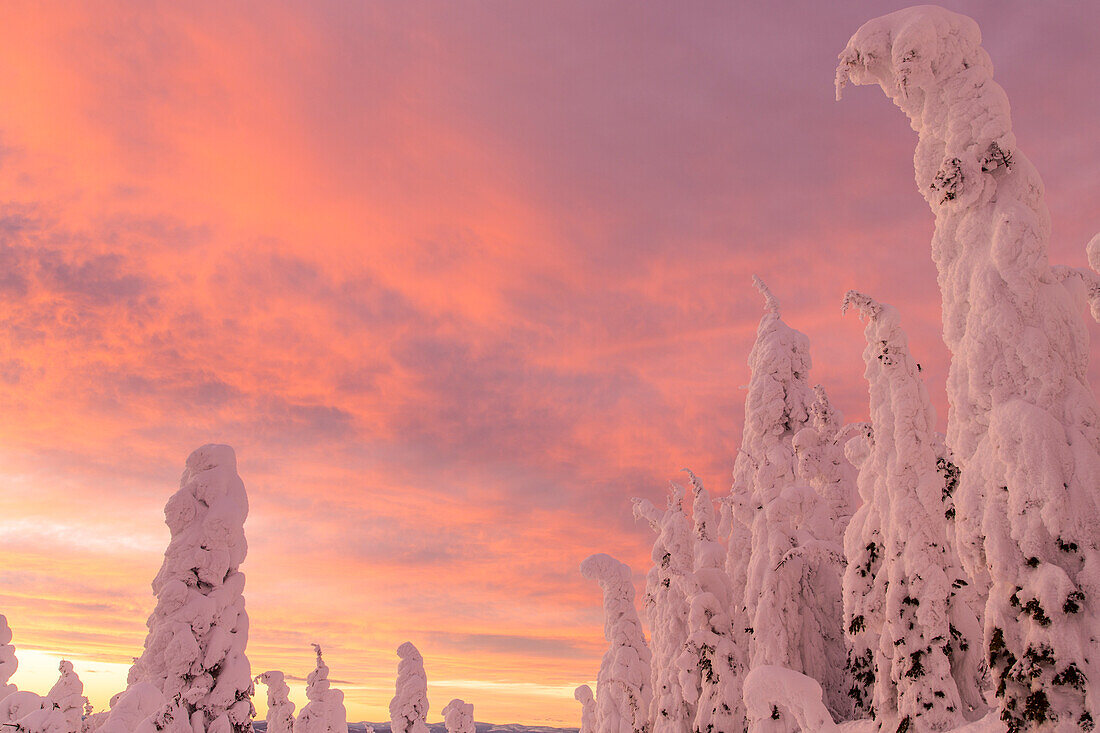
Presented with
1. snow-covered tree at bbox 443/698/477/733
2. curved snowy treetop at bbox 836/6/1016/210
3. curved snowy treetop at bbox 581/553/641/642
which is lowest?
snow-covered tree at bbox 443/698/477/733

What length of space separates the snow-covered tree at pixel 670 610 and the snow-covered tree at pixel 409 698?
13.7m

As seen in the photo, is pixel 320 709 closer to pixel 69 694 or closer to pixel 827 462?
pixel 69 694

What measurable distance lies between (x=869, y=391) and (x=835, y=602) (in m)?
8.65

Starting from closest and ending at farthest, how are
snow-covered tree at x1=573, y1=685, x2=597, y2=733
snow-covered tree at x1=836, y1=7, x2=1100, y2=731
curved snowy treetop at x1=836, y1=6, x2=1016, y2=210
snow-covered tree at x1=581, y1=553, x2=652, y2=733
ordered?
1. snow-covered tree at x1=836, y1=7, x2=1100, y2=731
2. curved snowy treetop at x1=836, y1=6, x2=1016, y2=210
3. snow-covered tree at x1=581, y1=553, x2=652, y2=733
4. snow-covered tree at x1=573, y1=685, x2=597, y2=733

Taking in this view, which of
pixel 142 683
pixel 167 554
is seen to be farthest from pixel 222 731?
pixel 167 554

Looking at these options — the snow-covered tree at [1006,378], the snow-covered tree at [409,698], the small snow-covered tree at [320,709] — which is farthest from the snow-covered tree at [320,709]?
the snow-covered tree at [1006,378]

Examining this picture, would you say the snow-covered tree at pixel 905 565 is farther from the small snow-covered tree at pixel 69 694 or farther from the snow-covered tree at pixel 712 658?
the small snow-covered tree at pixel 69 694

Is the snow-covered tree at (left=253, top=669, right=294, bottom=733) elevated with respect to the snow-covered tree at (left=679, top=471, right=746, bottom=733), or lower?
lower

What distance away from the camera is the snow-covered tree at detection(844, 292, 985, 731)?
14.5m

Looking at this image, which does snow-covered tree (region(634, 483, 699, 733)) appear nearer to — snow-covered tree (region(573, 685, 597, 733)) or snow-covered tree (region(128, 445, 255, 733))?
snow-covered tree (region(573, 685, 597, 733))

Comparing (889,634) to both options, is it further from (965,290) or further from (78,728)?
(78,728)

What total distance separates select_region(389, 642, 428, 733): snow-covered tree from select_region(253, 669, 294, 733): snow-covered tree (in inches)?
193

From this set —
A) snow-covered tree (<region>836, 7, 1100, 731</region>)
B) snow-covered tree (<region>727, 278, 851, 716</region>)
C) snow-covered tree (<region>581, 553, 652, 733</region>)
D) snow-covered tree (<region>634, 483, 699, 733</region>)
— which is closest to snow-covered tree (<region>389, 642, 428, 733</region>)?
snow-covered tree (<region>581, 553, 652, 733</region>)

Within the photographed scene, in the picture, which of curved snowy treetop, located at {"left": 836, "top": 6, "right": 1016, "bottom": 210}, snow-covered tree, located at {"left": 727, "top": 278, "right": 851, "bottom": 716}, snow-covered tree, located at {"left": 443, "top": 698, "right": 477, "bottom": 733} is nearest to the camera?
curved snowy treetop, located at {"left": 836, "top": 6, "right": 1016, "bottom": 210}
